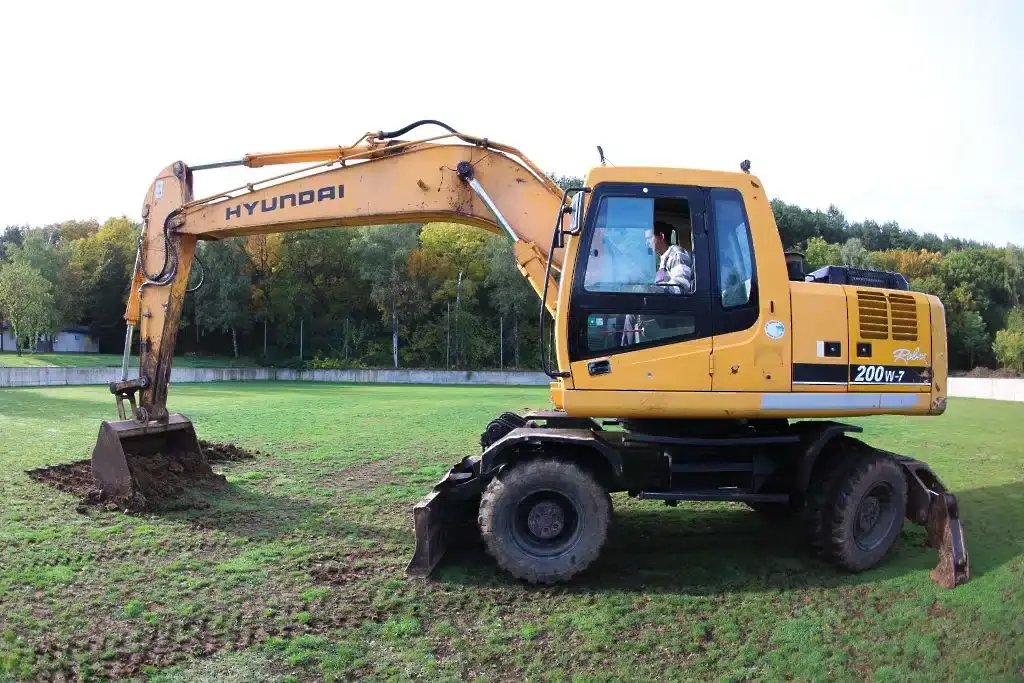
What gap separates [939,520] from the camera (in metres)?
6.48

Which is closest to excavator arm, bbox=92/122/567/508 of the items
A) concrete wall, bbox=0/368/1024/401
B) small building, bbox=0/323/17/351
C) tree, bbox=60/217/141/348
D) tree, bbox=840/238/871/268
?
concrete wall, bbox=0/368/1024/401

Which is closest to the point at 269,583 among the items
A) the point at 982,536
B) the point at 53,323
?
the point at 982,536

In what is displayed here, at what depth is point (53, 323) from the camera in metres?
54.2

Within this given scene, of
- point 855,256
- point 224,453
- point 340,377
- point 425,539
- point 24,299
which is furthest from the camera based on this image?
point 855,256

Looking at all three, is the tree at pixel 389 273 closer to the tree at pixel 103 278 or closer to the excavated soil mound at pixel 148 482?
the tree at pixel 103 278

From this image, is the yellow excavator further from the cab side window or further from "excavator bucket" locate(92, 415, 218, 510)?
"excavator bucket" locate(92, 415, 218, 510)

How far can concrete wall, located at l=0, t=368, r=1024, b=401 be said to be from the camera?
3681 cm

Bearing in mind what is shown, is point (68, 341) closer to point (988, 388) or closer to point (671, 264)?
point (988, 388)

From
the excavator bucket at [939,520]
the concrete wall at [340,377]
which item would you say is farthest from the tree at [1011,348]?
the excavator bucket at [939,520]

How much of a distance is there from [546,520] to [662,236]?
8.52 feet

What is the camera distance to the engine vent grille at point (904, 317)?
666 cm

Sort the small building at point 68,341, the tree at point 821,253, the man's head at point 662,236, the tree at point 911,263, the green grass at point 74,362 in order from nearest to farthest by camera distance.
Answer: the man's head at point 662,236
the green grass at point 74,362
the tree at point 821,253
the small building at point 68,341
the tree at point 911,263

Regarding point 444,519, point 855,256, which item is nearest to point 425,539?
point 444,519

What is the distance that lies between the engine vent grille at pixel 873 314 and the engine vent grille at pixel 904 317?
0.09 metres
